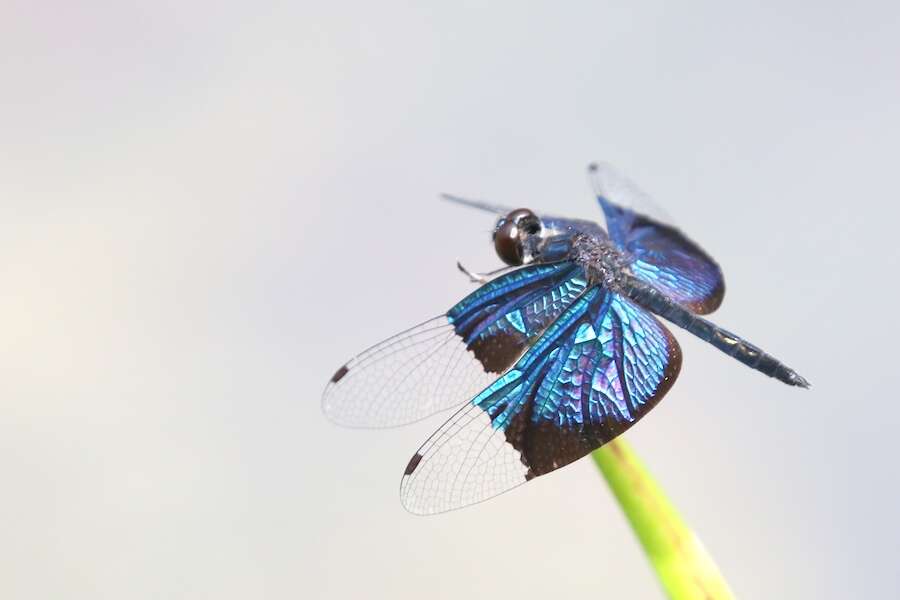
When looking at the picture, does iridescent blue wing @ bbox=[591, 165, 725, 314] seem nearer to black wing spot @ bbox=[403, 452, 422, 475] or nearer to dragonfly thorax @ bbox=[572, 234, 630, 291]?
dragonfly thorax @ bbox=[572, 234, 630, 291]

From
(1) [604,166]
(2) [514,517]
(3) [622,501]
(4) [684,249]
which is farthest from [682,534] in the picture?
(2) [514,517]

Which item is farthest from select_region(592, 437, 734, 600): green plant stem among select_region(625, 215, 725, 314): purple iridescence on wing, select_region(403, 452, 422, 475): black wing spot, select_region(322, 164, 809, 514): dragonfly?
select_region(625, 215, 725, 314): purple iridescence on wing

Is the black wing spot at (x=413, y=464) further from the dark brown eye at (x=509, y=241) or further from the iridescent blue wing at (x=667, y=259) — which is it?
A: the iridescent blue wing at (x=667, y=259)

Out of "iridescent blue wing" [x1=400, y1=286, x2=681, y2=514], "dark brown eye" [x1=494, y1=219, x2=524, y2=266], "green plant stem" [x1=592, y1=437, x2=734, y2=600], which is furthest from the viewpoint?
"dark brown eye" [x1=494, y1=219, x2=524, y2=266]

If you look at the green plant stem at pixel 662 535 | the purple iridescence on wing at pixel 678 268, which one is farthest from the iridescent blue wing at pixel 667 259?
the green plant stem at pixel 662 535

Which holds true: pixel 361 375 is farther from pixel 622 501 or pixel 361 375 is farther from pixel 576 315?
pixel 622 501
